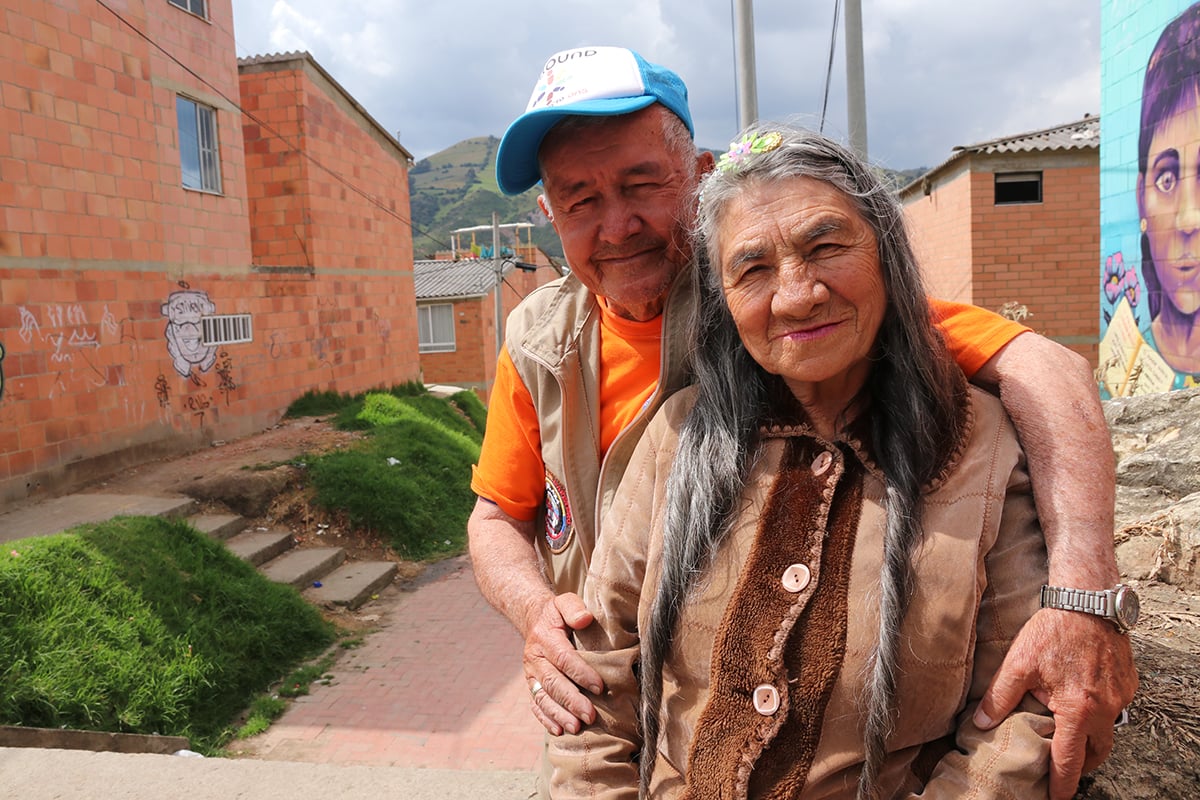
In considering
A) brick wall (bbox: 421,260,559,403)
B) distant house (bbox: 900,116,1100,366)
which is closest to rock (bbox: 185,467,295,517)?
distant house (bbox: 900,116,1100,366)

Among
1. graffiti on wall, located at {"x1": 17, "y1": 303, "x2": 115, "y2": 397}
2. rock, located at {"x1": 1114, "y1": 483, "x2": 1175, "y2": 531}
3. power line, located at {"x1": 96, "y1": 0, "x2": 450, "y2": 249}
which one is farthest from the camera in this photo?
power line, located at {"x1": 96, "y1": 0, "x2": 450, "y2": 249}

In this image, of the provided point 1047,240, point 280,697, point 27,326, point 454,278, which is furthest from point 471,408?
point 280,697

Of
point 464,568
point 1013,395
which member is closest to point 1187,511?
point 1013,395

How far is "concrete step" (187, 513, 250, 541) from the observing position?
8.10 metres

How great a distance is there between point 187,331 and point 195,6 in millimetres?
4239

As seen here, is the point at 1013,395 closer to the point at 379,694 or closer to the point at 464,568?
the point at 379,694

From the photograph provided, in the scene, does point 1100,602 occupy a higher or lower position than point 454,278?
lower

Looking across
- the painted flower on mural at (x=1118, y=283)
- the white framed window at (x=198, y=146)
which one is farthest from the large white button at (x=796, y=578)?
the white framed window at (x=198, y=146)

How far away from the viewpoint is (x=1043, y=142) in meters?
12.0

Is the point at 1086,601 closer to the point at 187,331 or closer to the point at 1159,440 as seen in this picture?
the point at 1159,440

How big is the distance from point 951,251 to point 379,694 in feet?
35.4

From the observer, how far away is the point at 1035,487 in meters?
1.31

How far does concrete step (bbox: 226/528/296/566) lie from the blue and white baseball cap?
6918mm

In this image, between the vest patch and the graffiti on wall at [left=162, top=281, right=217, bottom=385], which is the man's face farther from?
the graffiti on wall at [left=162, top=281, right=217, bottom=385]
